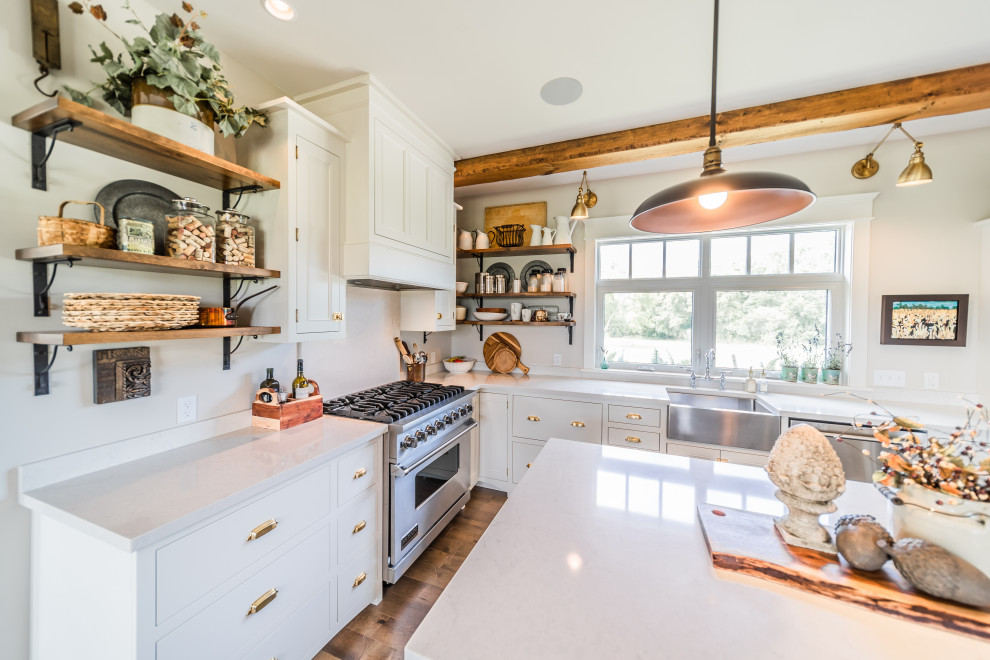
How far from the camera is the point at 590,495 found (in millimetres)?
1181

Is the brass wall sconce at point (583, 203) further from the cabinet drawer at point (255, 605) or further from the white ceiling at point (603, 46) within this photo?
the cabinet drawer at point (255, 605)

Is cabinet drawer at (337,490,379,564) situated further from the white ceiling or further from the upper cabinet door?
the white ceiling

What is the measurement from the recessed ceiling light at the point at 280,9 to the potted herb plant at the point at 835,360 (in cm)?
387

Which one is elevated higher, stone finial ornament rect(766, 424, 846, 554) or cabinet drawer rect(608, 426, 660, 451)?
stone finial ornament rect(766, 424, 846, 554)

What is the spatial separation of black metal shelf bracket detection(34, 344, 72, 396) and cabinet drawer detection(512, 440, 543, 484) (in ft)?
8.02

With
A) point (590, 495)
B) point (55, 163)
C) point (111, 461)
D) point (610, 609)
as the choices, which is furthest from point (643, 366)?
point (55, 163)

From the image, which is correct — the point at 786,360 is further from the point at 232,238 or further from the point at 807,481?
the point at 232,238

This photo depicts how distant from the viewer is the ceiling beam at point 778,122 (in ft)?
5.97

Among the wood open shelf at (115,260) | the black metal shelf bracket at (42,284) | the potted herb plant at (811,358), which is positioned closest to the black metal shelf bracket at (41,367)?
the black metal shelf bracket at (42,284)

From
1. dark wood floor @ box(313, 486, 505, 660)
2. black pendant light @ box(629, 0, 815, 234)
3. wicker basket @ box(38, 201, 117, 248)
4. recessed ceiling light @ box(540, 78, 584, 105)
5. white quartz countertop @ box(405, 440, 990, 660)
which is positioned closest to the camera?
white quartz countertop @ box(405, 440, 990, 660)

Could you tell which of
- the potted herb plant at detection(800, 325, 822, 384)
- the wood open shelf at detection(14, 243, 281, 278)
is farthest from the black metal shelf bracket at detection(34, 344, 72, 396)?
the potted herb plant at detection(800, 325, 822, 384)

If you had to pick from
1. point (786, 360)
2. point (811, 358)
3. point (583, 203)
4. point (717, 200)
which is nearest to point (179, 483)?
point (717, 200)

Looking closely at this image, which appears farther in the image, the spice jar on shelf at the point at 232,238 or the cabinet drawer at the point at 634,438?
the cabinet drawer at the point at 634,438

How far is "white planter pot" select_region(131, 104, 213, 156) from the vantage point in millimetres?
1285
